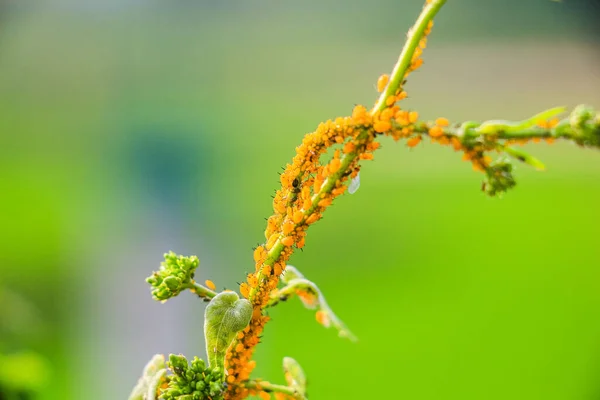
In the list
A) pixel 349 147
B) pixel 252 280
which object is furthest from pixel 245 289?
pixel 349 147

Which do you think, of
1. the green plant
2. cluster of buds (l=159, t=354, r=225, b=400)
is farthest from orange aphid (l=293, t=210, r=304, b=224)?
cluster of buds (l=159, t=354, r=225, b=400)

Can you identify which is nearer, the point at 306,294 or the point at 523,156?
the point at 523,156

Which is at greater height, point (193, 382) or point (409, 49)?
point (409, 49)

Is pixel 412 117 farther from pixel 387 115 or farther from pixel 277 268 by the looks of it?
pixel 277 268

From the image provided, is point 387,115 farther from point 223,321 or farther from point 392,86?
point 223,321

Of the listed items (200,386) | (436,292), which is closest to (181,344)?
(436,292)

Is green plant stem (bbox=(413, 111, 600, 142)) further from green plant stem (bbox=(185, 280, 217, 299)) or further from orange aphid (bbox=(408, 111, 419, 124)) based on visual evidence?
green plant stem (bbox=(185, 280, 217, 299))

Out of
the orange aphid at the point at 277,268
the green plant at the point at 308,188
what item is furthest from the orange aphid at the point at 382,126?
the orange aphid at the point at 277,268

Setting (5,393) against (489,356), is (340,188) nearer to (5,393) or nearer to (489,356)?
(5,393)
